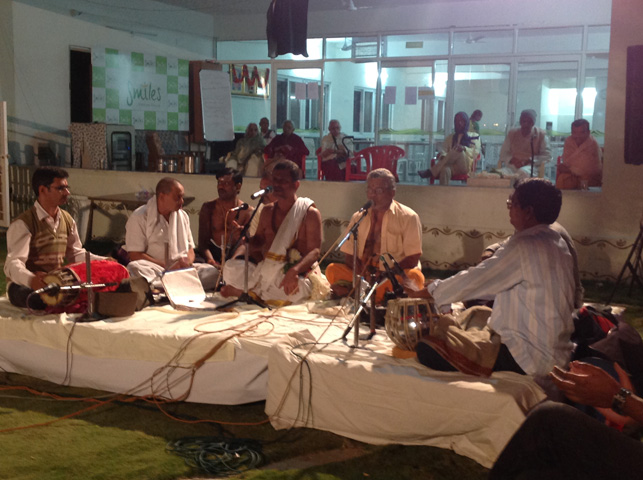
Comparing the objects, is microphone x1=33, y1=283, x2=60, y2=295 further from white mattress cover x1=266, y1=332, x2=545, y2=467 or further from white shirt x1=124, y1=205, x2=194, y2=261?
white mattress cover x1=266, y1=332, x2=545, y2=467

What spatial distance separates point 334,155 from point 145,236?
5.42 metres

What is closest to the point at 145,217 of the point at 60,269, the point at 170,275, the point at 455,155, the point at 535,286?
the point at 170,275

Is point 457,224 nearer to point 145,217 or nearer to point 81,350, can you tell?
point 145,217

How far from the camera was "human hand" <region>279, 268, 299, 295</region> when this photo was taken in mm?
4770

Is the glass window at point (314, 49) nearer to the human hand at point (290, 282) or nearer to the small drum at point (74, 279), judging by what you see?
the human hand at point (290, 282)

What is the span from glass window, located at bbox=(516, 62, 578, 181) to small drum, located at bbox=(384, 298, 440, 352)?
877 cm

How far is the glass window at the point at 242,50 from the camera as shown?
1417cm

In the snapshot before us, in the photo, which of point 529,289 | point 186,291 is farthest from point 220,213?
point 529,289

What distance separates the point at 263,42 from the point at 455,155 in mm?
6364

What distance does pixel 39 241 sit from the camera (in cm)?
458

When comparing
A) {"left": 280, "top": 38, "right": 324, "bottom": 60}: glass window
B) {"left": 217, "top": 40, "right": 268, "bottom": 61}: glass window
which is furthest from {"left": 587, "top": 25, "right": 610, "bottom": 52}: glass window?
{"left": 217, "top": 40, "right": 268, "bottom": 61}: glass window

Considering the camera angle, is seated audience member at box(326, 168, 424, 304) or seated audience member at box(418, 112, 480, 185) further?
seated audience member at box(418, 112, 480, 185)

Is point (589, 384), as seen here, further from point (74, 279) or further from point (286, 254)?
point (74, 279)

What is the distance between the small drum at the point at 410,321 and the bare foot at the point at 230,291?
1.61 metres
